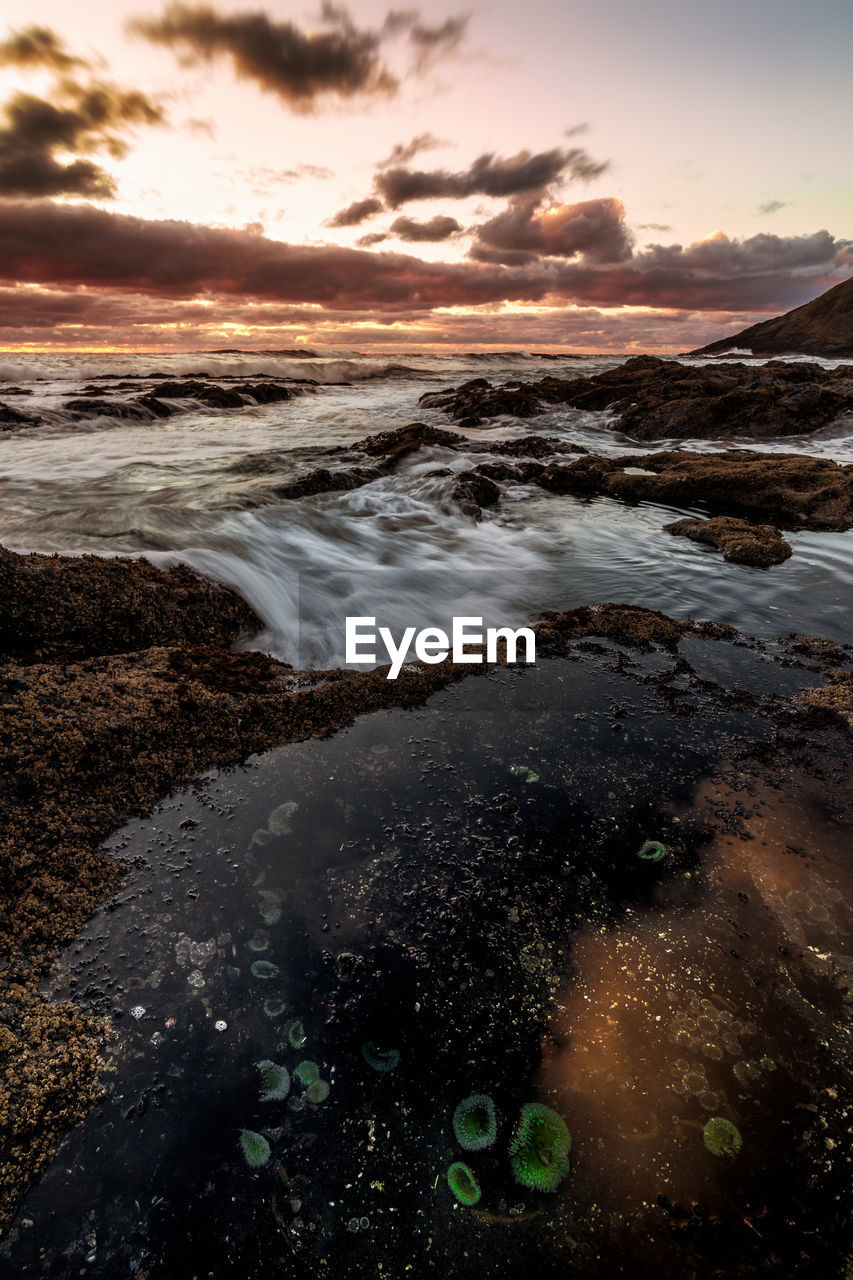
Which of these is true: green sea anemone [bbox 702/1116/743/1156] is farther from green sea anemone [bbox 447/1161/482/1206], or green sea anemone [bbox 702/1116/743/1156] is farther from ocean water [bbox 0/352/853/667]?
ocean water [bbox 0/352/853/667]

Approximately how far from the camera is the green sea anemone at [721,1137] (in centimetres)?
168

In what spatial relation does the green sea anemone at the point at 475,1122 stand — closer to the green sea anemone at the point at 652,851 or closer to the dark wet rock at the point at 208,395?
the green sea anemone at the point at 652,851

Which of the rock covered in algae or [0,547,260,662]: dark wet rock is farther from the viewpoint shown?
[0,547,260,662]: dark wet rock

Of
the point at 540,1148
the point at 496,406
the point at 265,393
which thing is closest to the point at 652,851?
the point at 540,1148

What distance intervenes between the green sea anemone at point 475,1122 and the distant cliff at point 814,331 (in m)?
92.0

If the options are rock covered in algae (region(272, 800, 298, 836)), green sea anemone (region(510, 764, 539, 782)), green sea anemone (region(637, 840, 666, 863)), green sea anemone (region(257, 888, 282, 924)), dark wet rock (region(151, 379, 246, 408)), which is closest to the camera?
green sea anemone (region(257, 888, 282, 924))

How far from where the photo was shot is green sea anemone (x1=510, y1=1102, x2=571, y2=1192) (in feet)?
5.34

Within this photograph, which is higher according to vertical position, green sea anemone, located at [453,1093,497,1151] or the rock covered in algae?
the rock covered in algae

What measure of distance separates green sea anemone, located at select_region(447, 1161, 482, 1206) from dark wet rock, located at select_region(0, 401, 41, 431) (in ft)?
76.8

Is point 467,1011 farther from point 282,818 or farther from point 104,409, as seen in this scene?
point 104,409

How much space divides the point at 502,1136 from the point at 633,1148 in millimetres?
402

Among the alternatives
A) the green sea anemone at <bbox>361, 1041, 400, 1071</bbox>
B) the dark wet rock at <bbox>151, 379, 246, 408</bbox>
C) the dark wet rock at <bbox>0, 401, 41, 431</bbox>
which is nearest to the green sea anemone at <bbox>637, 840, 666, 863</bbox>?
the green sea anemone at <bbox>361, 1041, 400, 1071</bbox>

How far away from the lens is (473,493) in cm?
998

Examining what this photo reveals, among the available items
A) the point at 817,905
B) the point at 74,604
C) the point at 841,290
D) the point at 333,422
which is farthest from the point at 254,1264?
the point at 841,290
